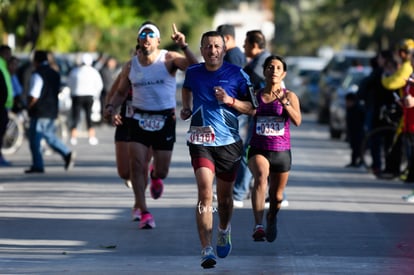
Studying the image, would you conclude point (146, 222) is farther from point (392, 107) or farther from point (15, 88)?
point (15, 88)

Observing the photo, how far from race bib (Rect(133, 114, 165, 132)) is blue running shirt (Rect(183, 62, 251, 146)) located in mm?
2272

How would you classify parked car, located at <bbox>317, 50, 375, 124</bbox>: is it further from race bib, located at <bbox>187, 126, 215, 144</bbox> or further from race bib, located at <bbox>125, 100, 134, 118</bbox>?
race bib, located at <bbox>187, 126, 215, 144</bbox>

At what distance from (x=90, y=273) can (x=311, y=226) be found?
156 inches

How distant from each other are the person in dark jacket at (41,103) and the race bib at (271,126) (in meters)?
8.24

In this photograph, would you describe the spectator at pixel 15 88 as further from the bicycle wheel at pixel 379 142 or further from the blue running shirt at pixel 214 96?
the blue running shirt at pixel 214 96

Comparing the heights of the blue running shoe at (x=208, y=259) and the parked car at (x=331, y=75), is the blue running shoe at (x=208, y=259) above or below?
above

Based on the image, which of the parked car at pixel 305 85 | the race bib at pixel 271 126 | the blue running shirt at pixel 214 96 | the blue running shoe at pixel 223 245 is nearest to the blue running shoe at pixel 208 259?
the blue running shoe at pixel 223 245

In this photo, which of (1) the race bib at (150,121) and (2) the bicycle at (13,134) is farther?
(2) the bicycle at (13,134)

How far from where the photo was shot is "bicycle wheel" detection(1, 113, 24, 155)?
78.2 ft

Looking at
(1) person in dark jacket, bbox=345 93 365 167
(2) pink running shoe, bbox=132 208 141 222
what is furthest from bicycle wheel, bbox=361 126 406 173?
(2) pink running shoe, bbox=132 208 141 222

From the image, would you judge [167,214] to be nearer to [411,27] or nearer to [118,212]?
[118,212]

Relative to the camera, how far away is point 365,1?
50406 mm

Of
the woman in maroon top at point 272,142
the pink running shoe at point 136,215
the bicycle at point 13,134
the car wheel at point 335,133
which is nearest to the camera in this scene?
the woman in maroon top at point 272,142

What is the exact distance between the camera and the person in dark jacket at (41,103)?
19.5 m
